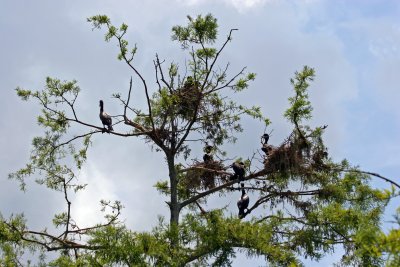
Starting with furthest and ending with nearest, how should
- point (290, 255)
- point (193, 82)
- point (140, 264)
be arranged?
1. point (193, 82)
2. point (290, 255)
3. point (140, 264)

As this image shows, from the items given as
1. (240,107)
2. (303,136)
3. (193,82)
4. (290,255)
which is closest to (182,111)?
(193,82)

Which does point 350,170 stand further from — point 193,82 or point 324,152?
point 193,82

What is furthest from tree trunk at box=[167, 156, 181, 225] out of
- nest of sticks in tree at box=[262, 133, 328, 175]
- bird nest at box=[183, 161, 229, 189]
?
nest of sticks in tree at box=[262, 133, 328, 175]

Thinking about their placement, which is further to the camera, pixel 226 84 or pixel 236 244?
pixel 226 84

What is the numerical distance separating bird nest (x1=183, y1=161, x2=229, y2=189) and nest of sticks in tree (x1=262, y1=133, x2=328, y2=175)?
1411mm

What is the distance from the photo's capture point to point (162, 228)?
435 inches

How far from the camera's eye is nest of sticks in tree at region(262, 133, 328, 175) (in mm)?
11484

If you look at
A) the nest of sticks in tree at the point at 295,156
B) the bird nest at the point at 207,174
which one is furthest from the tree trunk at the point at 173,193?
the nest of sticks in tree at the point at 295,156

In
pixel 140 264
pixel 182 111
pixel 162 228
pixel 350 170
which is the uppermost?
pixel 182 111

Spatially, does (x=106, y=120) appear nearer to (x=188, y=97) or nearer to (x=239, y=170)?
(x=188, y=97)

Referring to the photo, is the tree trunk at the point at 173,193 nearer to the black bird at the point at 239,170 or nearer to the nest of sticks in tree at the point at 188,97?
the nest of sticks in tree at the point at 188,97

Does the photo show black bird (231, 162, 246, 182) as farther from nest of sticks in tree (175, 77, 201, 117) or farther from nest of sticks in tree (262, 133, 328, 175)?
nest of sticks in tree (175, 77, 201, 117)

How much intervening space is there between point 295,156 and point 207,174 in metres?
2.51

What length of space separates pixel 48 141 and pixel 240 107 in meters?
4.39
